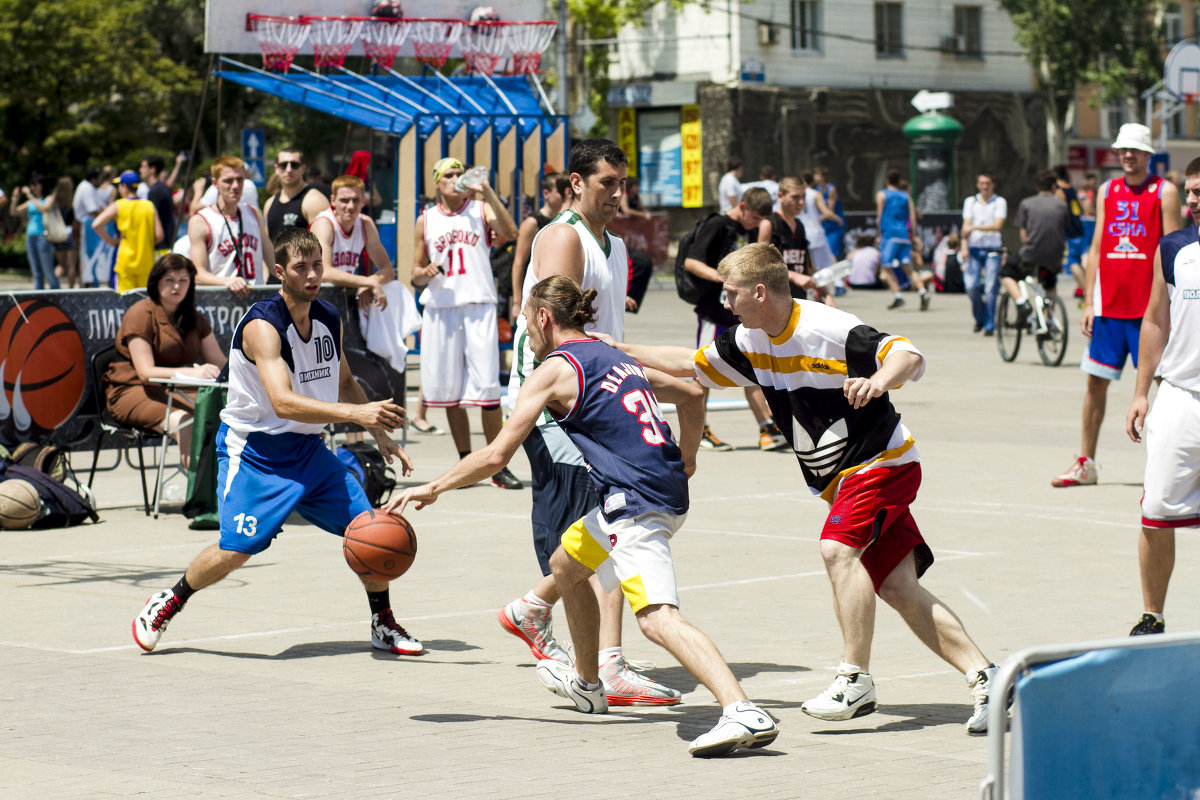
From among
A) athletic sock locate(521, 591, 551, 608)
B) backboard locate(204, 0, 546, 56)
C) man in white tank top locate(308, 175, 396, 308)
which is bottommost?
athletic sock locate(521, 591, 551, 608)

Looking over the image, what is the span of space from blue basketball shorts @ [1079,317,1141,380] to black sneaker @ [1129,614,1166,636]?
409cm

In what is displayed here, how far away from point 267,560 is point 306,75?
46.4ft

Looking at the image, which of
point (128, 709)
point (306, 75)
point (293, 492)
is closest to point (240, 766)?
point (128, 709)

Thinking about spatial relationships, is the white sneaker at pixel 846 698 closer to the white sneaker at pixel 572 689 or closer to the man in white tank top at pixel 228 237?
the white sneaker at pixel 572 689

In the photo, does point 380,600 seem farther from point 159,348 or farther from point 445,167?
point 445,167

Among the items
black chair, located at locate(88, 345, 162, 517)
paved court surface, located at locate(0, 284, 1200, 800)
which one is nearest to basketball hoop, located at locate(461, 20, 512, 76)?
paved court surface, located at locate(0, 284, 1200, 800)

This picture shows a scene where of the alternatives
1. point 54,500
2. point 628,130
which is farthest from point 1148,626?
point 628,130

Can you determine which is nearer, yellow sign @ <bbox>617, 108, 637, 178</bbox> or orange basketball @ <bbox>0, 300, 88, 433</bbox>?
orange basketball @ <bbox>0, 300, 88, 433</bbox>

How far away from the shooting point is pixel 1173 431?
7293 mm

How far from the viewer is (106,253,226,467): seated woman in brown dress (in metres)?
11.5

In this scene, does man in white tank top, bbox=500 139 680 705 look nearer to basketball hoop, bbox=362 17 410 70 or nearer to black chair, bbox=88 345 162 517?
black chair, bbox=88 345 162 517

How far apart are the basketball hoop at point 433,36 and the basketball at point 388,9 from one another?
0.18m

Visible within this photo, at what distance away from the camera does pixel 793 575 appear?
924cm

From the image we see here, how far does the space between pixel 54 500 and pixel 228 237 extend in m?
3.36
